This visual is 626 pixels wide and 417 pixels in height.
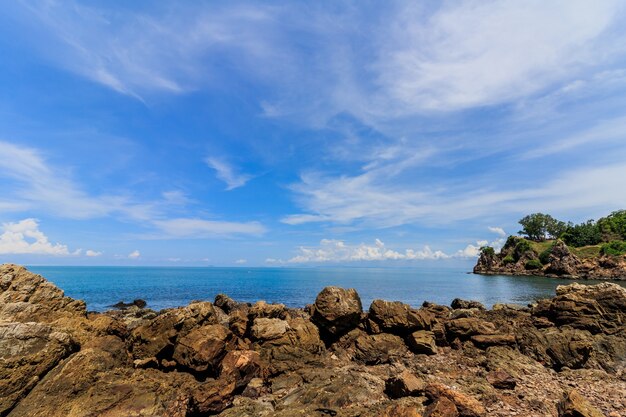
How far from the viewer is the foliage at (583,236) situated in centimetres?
17388

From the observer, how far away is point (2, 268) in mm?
20656

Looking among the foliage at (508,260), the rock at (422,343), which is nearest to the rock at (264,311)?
the rock at (422,343)

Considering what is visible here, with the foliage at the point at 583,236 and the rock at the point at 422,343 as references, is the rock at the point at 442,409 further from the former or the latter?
the foliage at the point at 583,236

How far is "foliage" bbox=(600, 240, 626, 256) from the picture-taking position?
141875 millimetres

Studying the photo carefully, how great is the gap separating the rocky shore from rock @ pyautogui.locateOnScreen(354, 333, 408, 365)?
0.08 metres

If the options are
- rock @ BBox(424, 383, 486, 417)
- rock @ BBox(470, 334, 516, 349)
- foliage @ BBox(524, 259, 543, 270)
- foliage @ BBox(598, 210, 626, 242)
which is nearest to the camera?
rock @ BBox(424, 383, 486, 417)

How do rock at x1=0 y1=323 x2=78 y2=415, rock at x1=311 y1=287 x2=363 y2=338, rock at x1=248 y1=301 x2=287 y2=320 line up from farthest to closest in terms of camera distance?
1. rock at x1=248 y1=301 x2=287 y2=320
2. rock at x1=311 y1=287 x2=363 y2=338
3. rock at x1=0 y1=323 x2=78 y2=415

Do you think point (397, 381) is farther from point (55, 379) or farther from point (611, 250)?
point (611, 250)

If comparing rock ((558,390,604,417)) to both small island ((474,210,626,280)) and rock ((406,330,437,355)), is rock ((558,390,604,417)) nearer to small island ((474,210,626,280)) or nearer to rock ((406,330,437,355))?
rock ((406,330,437,355))

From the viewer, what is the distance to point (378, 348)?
20.6 metres

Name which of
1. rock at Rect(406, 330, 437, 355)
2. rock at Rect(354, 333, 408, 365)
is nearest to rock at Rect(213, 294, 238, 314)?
rock at Rect(354, 333, 408, 365)

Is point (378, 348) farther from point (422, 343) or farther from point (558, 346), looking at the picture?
point (558, 346)

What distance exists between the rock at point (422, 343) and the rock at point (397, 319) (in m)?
0.62

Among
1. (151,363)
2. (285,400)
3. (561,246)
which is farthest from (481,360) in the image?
(561,246)
